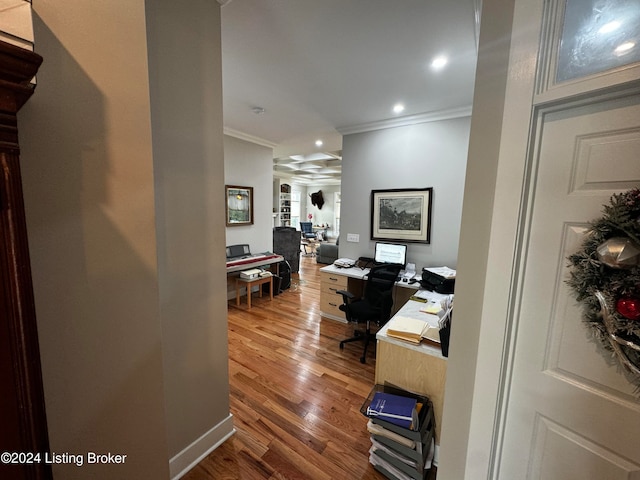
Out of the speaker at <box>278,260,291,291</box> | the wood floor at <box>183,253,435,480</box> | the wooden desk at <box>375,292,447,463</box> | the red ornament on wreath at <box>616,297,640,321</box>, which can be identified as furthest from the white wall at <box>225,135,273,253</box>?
the red ornament on wreath at <box>616,297,640,321</box>

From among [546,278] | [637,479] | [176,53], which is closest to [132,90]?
[176,53]

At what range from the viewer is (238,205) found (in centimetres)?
418

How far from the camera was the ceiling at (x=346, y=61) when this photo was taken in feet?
4.78

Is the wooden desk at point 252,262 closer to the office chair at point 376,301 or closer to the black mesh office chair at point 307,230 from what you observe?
the office chair at point 376,301

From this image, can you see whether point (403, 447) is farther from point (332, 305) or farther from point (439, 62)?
point (439, 62)

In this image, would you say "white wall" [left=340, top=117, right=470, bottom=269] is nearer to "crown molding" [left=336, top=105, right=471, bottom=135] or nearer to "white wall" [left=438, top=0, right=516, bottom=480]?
"crown molding" [left=336, top=105, right=471, bottom=135]

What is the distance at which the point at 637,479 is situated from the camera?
763 mm

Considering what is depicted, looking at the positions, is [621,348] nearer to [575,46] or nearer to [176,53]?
[575,46]

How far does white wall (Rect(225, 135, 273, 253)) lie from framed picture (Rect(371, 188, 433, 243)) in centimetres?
217

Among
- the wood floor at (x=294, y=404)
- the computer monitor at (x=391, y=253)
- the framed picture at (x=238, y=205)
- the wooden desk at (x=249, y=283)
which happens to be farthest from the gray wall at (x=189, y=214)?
the framed picture at (x=238, y=205)

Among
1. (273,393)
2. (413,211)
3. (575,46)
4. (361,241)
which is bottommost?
(273,393)

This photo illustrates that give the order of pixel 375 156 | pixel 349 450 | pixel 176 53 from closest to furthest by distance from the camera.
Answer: pixel 176 53 → pixel 349 450 → pixel 375 156

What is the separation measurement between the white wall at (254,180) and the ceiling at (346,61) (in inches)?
27.5

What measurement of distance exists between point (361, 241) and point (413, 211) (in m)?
0.86
